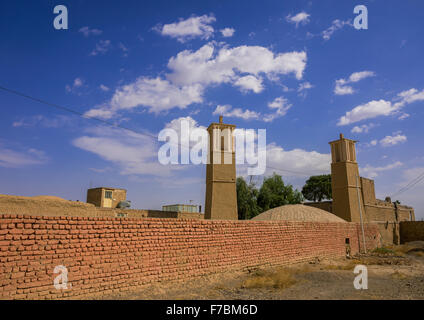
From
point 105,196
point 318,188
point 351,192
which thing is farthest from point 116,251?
point 318,188

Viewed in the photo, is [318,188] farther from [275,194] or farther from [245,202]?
[245,202]

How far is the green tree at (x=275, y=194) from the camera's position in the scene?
33312 mm

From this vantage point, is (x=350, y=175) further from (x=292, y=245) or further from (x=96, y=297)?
(x=96, y=297)

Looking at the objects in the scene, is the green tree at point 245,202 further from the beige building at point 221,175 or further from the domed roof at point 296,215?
the beige building at point 221,175

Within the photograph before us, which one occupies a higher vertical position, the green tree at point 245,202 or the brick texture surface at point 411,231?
the green tree at point 245,202

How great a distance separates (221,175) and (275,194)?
20861 millimetres

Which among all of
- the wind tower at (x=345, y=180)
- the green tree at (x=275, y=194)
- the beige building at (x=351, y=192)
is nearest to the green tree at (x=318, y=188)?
the green tree at (x=275, y=194)

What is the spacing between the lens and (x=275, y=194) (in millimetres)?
35125

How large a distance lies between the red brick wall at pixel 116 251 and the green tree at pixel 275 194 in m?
21.6

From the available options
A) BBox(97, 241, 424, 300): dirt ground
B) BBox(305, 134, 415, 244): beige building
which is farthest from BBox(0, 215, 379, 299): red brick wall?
BBox(305, 134, 415, 244): beige building

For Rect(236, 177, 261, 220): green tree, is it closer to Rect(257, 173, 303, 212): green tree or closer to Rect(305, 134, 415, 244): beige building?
Rect(257, 173, 303, 212): green tree

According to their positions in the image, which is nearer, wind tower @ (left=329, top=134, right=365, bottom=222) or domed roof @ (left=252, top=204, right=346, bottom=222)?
domed roof @ (left=252, top=204, right=346, bottom=222)

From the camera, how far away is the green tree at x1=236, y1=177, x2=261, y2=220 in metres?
30.6

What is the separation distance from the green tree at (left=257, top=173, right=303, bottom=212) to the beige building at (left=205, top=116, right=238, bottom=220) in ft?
59.3
